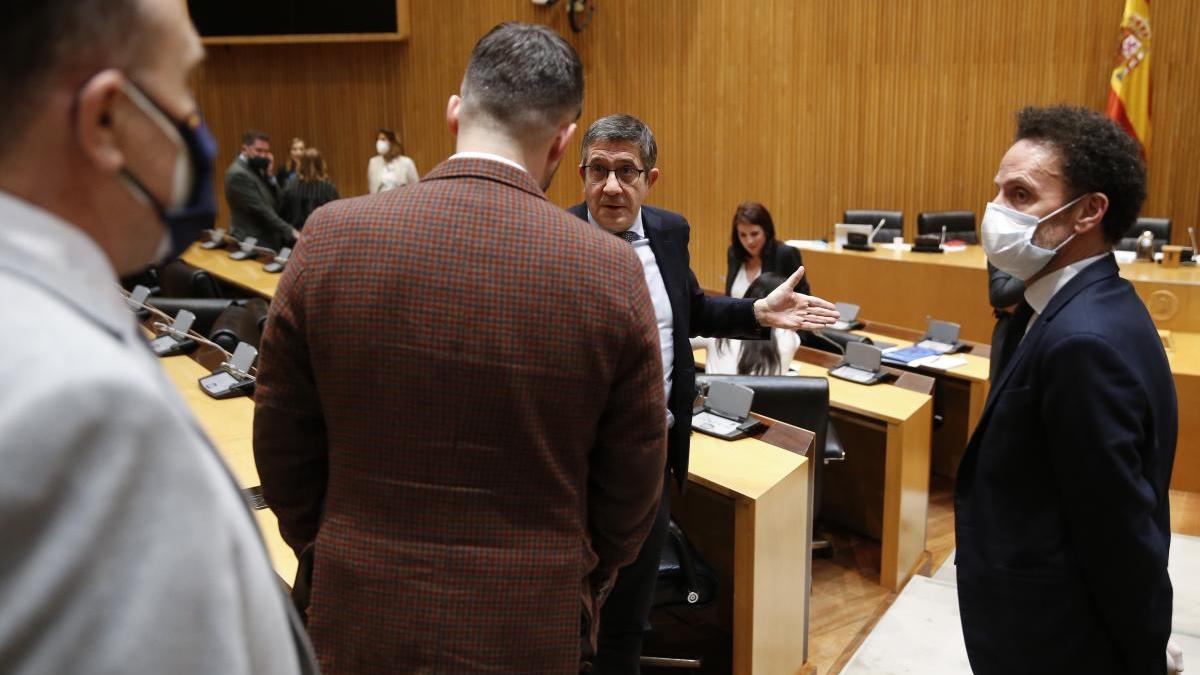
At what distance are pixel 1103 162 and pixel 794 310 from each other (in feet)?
2.57

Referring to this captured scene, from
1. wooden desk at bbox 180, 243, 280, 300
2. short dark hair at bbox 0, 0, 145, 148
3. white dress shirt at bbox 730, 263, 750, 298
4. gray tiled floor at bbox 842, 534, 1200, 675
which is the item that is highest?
short dark hair at bbox 0, 0, 145, 148

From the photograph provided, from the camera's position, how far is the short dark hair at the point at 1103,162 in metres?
1.60

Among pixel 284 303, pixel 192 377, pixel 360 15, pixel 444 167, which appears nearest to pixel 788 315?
pixel 444 167

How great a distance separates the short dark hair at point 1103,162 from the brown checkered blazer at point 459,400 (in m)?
0.94

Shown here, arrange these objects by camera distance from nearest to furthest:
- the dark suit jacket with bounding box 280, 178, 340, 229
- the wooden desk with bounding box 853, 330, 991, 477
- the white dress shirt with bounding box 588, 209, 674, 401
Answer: the white dress shirt with bounding box 588, 209, 674, 401, the wooden desk with bounding box 853, 330, 991, 477, the dark suit jacket with bounding box 280, 178, 340, 229

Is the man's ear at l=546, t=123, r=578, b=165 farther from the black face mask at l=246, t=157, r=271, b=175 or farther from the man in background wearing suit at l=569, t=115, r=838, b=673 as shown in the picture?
the black face mask at l=246, t=157, r=271, b=175

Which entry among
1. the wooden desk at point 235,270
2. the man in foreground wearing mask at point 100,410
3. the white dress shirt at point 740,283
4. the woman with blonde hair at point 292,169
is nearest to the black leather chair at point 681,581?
the man in foreground wearing mask at point 100,410

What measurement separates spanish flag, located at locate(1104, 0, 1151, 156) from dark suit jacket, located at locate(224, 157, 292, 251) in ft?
22.5

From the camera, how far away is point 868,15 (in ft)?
27.1

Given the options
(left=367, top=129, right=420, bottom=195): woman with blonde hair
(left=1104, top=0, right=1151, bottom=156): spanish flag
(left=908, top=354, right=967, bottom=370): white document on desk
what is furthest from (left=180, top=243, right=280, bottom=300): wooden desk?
(left=1104, top=0, right=1151, bottom=156): spanish flag

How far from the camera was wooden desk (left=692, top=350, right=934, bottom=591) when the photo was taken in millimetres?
3170

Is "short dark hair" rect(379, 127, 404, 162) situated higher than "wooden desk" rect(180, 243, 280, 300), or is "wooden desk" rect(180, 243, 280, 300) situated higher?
"short dark hair" rect(379, 127, 404, 162)

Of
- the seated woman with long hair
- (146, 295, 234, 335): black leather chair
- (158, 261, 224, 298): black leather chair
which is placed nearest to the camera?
the seated woman with long hair

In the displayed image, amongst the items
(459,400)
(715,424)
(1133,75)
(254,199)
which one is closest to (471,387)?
(459,400)
